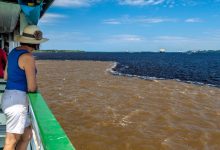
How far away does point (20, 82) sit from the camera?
3703 mm

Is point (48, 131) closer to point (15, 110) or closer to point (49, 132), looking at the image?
point (49, 132)

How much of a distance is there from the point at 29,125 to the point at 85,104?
44.8 ft

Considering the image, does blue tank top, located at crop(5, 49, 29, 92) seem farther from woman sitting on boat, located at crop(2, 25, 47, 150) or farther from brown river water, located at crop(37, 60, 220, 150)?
brown river water, located at crop(37, 60, 220, 150)

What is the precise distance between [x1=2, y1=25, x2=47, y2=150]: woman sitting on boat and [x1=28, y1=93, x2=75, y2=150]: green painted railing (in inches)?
18.7

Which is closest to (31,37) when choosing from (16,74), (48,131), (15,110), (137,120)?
(16,74)

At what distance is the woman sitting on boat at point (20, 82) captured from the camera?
11.7ft

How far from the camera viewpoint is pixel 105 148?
1045 cm

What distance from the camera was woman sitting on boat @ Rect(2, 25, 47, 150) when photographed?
3.57m

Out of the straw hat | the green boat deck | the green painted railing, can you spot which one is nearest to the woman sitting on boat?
the straw hat

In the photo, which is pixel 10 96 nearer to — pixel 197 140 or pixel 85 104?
pixel 197 140

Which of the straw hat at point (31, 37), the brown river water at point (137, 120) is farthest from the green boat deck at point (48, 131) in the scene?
the brown river water at point (137, 120)

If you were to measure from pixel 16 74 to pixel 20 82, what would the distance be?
0.13 m

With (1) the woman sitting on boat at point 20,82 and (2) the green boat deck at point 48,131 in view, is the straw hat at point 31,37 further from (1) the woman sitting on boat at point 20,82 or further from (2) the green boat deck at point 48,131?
(2) the green boat deck at point 48,131

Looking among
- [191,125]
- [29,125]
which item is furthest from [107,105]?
[29,125]
